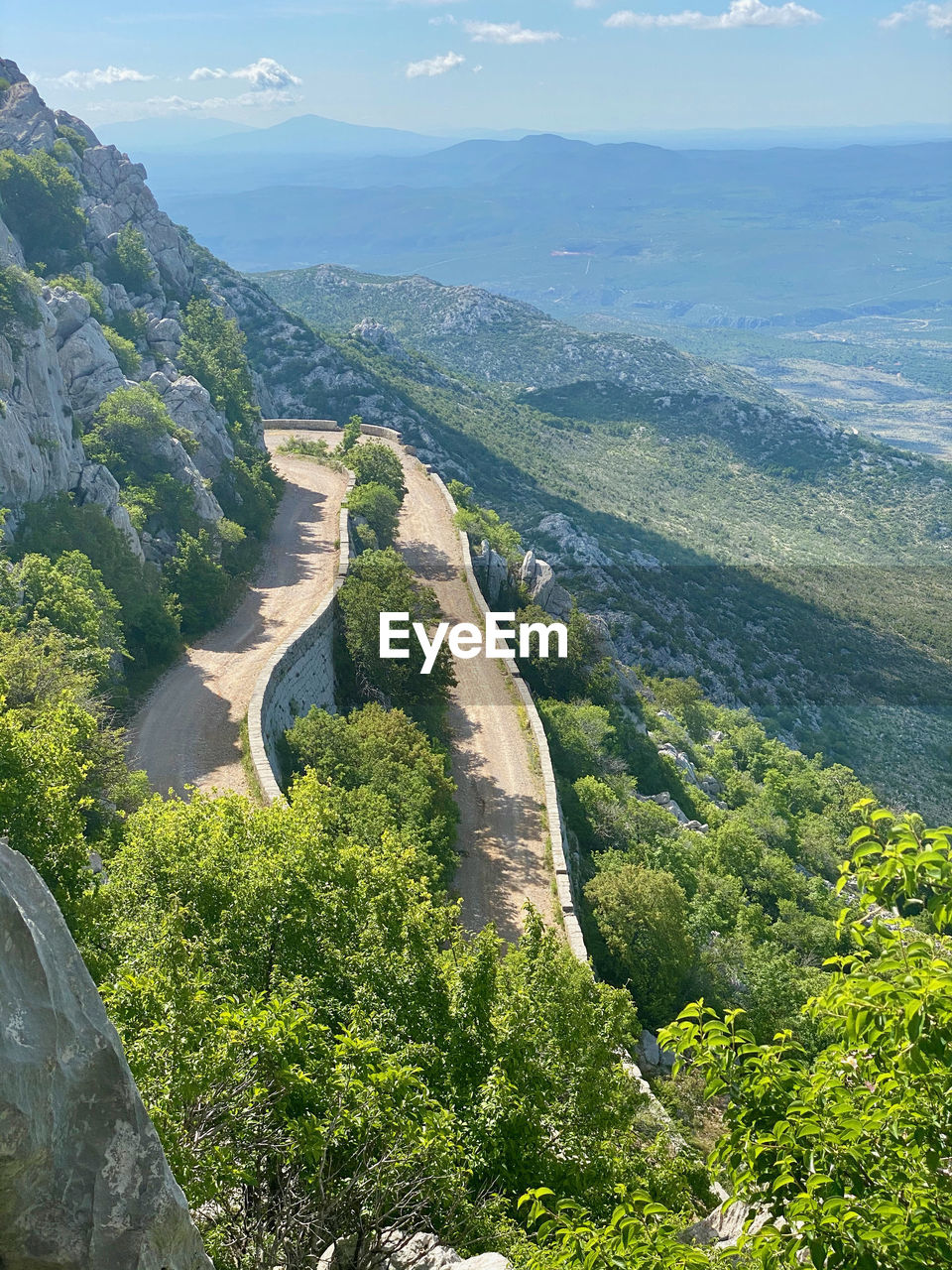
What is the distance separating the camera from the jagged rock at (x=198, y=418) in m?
47.0

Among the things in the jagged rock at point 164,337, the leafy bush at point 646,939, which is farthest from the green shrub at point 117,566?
the jagged rock at point 164,337

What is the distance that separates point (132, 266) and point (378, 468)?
21.5 metres

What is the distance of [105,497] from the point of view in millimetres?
35719

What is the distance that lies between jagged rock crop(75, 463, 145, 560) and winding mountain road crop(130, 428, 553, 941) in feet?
15.8

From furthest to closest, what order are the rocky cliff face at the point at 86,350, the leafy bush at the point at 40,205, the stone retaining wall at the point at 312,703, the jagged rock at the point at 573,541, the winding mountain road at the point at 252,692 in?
the jagged rock at the point at 573,541, the leafy bush at the point at 40,205, the rocky cliff face at the point at 86,350, the winding mountain road at the point at 252,692, the stone retaining wall at the point at 312,703

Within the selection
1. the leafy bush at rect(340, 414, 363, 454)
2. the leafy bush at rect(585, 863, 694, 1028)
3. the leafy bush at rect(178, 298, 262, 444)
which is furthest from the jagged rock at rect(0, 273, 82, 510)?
the leafy bush at rect(340, 414, 363, 454)

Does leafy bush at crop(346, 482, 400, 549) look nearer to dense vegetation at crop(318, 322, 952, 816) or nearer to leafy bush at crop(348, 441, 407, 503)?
leafy bush at crop(348, 441, 407, 503)

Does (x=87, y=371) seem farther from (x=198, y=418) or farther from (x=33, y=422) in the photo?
(x=33, y=422)

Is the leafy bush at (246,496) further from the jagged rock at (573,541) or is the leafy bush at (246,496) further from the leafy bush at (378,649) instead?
the jagged rock at (573,541)

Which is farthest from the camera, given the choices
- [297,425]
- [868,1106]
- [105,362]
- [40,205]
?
[297,425]

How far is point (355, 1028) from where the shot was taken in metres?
11.2

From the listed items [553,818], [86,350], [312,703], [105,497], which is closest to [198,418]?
[86,350]

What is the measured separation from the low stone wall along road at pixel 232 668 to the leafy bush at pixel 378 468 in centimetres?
453

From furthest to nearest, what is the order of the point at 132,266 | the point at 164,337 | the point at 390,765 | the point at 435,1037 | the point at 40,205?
1. the point at 132,266
2. the point at 40,205
3. the point at 164,337
4. the point at 390,765
5. the point at 435,1037
